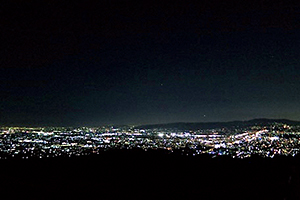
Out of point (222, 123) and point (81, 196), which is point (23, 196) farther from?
point (222, 123)

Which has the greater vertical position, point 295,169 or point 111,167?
point 295,169

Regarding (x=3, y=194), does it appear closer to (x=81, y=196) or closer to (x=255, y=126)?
(x=81, y=196)

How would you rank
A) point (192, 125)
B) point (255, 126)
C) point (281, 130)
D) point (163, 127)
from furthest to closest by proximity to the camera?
point (163, 127)
point (192, 125)
point (255, 126)
point (281, 130)

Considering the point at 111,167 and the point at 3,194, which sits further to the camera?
the point at 111,167

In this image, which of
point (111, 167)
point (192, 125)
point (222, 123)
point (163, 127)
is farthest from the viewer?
point (163, 127)

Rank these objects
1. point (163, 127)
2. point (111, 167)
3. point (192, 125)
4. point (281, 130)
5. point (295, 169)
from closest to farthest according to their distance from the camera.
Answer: point (295, 169) < point (111, 167) < point (281, 130) < point (192, 125) < point (163, 127)

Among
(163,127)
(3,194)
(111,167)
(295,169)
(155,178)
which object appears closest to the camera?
(295,169)

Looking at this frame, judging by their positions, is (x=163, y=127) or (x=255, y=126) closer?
(x=255, y=126)

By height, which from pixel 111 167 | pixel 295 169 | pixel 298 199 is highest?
pixel 295 169

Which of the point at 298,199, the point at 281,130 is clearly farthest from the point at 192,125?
the point at 298,199

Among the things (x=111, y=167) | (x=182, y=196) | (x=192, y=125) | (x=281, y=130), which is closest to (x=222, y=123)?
(x=192, y=125)
